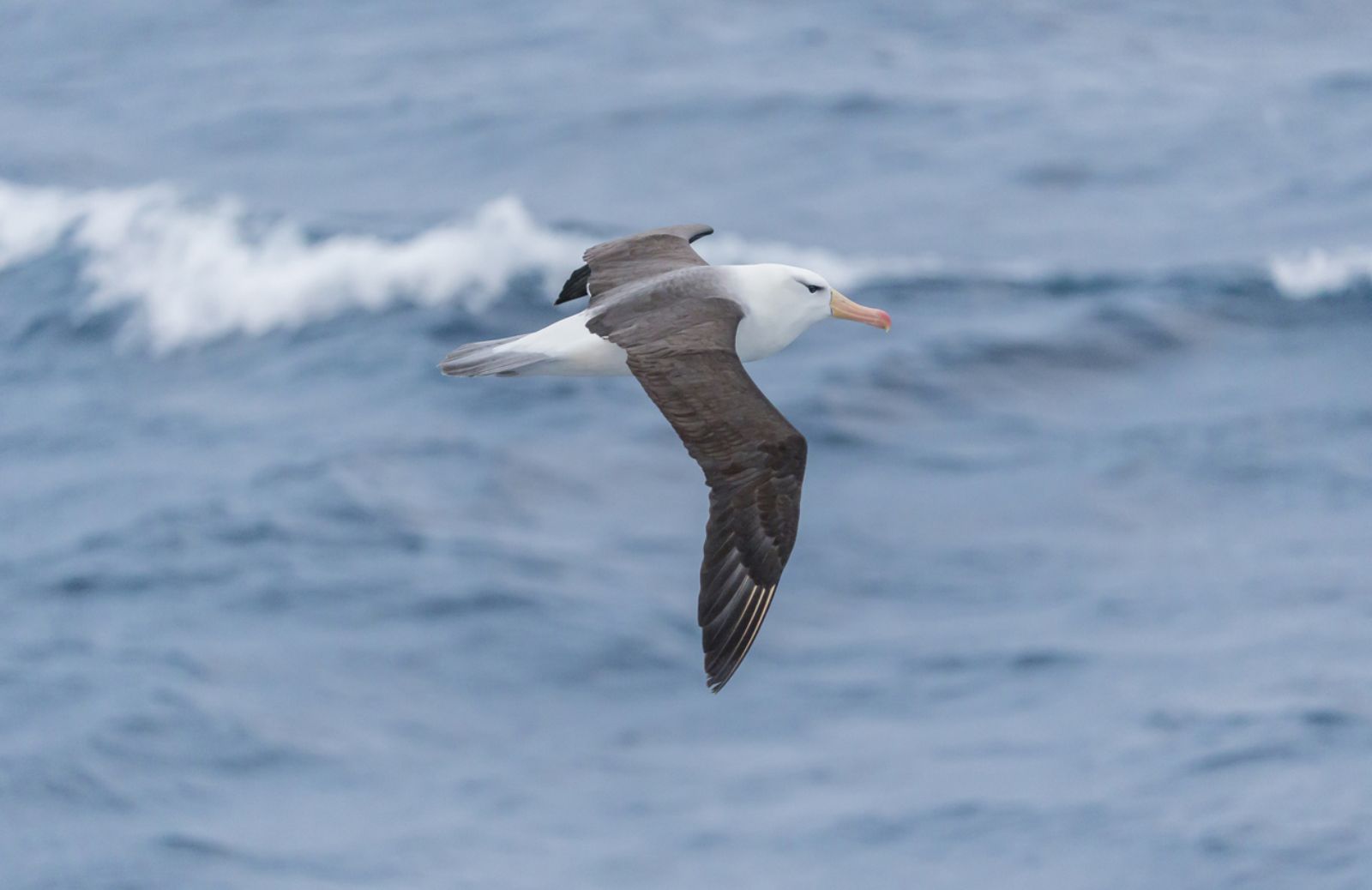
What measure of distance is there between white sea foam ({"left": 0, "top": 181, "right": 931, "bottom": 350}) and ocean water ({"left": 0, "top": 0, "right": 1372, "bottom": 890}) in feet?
0.30

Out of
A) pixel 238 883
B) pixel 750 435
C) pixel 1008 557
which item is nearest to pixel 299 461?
pixel 238 883

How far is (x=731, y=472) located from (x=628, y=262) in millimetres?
2456

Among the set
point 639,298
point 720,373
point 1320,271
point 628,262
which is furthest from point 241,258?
point 720,373

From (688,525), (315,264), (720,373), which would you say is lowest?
(688,525)

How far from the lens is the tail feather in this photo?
11461 mm

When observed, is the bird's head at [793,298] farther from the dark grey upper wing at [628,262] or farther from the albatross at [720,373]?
the dark grey upper wing at [628,262]

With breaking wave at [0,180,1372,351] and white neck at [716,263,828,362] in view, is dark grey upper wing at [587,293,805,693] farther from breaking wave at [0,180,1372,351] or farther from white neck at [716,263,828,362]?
breaking wave at [0,180,1372,351]

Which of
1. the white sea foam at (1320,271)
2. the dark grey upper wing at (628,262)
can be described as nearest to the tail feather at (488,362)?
the dark grey upper wing at (628,262)

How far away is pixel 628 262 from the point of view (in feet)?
43.1

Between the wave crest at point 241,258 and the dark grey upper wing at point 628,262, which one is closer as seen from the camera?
the dark grey upper wing at point 628,262

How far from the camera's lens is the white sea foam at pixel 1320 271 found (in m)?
32.1

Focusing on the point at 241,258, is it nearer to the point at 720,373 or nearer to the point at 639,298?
the point at 639,298

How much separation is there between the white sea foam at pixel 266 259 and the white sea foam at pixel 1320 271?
5176mm

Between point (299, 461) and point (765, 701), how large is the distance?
6.84 meters
